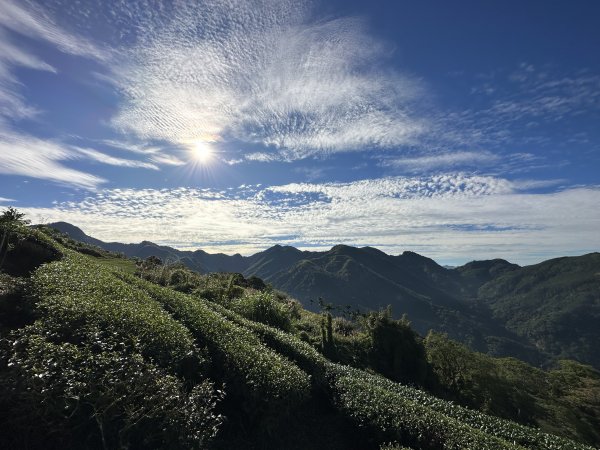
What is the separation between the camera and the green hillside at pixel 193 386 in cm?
675

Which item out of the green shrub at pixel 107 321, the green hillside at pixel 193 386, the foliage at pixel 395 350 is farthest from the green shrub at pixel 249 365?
the foliage at pixel 395 350

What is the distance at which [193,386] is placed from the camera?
31.5ft

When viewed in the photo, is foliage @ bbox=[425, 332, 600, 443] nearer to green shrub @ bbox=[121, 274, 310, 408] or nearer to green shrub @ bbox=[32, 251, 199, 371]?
green shrub @ bbox=[121, 274, 310, 408]

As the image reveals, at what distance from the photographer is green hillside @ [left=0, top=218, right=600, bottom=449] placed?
22.1ft

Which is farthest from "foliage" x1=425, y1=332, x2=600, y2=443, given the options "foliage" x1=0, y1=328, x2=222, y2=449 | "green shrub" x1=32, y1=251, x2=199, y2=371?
"foliage" x1=0, y1=328, x2=222, y2=449

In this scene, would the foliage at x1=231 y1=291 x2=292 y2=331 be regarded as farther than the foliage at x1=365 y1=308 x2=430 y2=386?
Yes

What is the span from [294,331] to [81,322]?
13.6 metres

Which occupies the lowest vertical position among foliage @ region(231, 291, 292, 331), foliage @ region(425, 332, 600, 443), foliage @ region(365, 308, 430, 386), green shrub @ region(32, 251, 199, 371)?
foliage @ region(425, 332, 600, 443)

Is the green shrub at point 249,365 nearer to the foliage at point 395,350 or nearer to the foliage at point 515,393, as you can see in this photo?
the foliage at point 395,350

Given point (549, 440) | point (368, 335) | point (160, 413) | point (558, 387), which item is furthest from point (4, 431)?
point (558, 387)

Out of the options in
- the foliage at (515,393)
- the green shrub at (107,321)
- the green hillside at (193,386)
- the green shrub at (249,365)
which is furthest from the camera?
the foliage at (515,393)

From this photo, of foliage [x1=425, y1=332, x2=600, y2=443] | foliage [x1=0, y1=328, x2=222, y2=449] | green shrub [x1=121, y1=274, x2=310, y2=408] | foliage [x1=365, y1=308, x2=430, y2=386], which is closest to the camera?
foliage [x1=0, y1=328, x2=222, y2=449]

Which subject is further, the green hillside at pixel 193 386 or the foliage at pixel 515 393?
the foliage at pixel 515 393

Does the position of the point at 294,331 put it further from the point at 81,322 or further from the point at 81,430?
the point at 81,430
